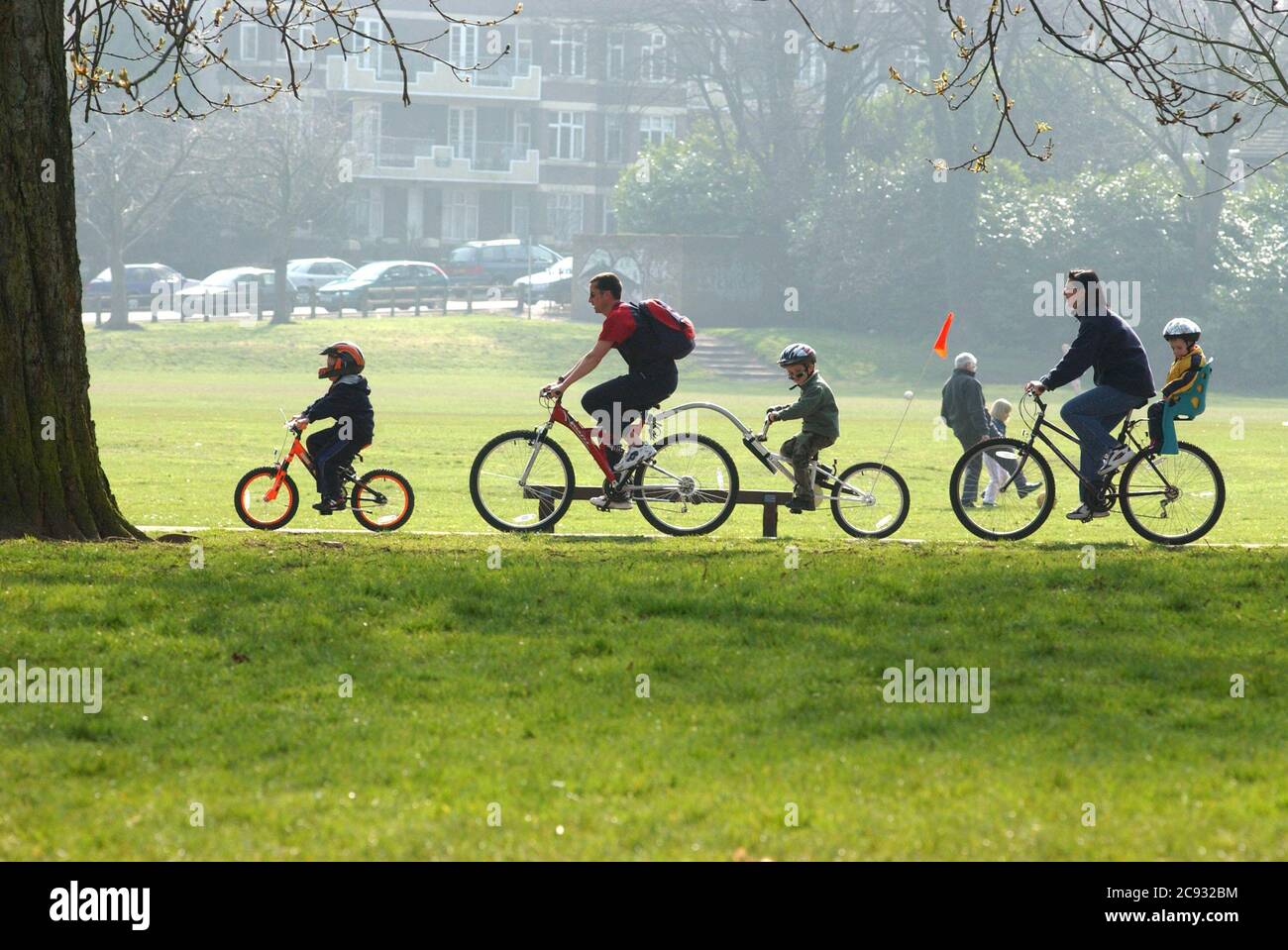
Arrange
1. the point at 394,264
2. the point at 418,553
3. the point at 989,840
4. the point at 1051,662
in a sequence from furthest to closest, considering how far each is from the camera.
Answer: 1. the point at 394,264
2. the point at 418,553
3. the point at 1051,662
4. the point at 989,840

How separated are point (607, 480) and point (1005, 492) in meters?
2.81

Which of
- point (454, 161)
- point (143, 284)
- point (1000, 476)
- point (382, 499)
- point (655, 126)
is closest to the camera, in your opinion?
point (1000, 476)

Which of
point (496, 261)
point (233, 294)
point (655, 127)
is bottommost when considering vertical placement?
point (233, 294)

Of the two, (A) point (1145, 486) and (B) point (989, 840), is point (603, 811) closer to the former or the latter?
(B) point (989, 840)

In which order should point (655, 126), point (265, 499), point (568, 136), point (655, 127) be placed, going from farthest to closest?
point (655, 127) → point (655, 126) → point (568, 136) → point (265, 499)

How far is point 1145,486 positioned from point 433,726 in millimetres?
6835

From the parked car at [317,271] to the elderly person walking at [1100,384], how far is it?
53929mm

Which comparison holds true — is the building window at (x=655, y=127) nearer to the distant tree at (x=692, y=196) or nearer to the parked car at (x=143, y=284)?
the distant tree at (x=692, y=196)

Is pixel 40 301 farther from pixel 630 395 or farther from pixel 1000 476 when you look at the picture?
pixel 1000 476

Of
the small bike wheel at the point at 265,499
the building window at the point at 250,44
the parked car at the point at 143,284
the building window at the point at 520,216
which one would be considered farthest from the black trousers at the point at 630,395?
the building window at the point at 520,216

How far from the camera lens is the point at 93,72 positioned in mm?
13398

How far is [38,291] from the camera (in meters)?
10.7

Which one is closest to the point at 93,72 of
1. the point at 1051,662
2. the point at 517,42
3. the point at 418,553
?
the point at 418,553

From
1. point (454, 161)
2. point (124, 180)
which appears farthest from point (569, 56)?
point (124, 180)
